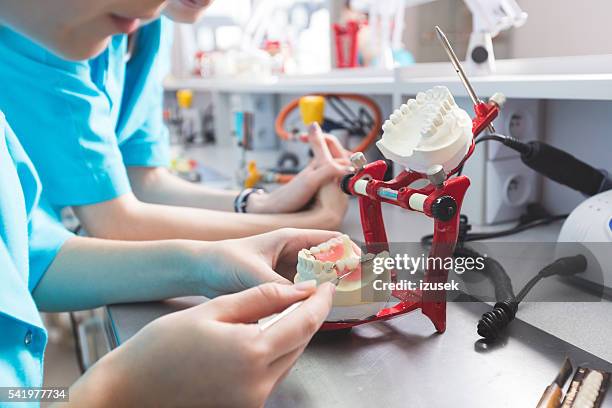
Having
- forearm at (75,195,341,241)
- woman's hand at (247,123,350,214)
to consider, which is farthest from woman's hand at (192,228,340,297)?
woman's hand at (247,123,350,214)

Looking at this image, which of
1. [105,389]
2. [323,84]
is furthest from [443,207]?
[323,84]

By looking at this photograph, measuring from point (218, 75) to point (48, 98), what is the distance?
2.34 m

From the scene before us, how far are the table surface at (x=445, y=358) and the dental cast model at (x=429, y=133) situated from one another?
0.62 feet

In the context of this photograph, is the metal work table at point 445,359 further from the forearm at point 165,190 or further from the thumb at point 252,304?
the forearm at point 165,190

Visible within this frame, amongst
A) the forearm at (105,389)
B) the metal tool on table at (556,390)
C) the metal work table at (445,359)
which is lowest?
the metal work table at (445,359)

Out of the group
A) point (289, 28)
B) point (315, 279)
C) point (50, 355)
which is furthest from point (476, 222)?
point (289, 28)

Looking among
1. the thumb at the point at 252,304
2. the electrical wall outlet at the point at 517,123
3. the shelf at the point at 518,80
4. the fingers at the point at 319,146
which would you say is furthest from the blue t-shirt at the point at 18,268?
the electrical wall outlet at the point at 517,123

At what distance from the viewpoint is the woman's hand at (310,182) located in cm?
106

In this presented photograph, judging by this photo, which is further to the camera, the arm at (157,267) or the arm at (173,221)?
the arm at (173,221)

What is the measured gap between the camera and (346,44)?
2.04 m

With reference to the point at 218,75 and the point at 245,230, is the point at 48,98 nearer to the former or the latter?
the point at 245,230

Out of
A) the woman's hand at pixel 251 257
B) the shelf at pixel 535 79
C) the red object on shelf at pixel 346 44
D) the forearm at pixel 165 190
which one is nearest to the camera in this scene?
the woman's hand at pixel 251 257

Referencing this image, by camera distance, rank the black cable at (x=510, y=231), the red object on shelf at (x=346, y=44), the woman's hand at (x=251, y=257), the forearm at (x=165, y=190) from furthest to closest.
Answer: the red object on shelf at (x=346, y=44) < the forearm at (x=165, y=190) < the black cable at (x=510, y=231) < the woman's hand at (x=251, y=257)

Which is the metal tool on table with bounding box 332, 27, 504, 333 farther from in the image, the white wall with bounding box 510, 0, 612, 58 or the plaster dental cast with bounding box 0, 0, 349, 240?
the white wall with bounding box 510, 0, 612, 58
